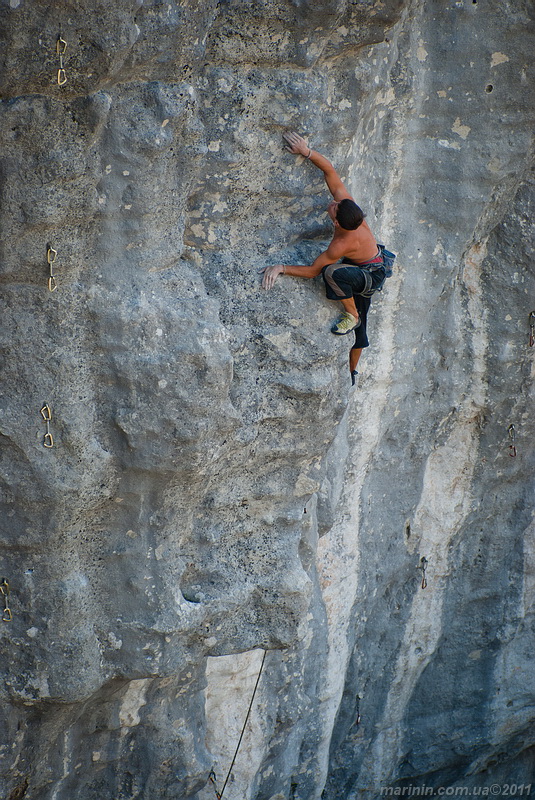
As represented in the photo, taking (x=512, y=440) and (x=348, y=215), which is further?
(x=512, y=440)

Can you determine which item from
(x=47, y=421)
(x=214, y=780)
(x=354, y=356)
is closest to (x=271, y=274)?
(x=354, y=356)

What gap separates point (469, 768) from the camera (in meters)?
6.10

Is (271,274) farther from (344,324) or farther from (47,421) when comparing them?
(47,421)

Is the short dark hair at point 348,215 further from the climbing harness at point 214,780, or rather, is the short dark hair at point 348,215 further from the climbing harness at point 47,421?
the climbing harness at point 214,780

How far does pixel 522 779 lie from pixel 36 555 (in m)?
Result: 4.61

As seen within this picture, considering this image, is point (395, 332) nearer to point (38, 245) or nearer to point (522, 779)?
point (38, 245)

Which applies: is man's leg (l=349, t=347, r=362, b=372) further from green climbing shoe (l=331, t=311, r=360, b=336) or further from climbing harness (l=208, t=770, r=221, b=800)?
climbing harness (l=208, t=770, r=221, b=800)

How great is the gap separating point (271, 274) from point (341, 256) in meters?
0.30

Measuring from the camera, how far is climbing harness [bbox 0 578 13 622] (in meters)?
3.45

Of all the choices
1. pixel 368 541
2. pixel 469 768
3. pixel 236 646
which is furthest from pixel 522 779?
pixel 236 646

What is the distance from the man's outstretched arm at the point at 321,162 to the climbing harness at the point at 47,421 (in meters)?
1.40

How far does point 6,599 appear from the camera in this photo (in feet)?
11.4

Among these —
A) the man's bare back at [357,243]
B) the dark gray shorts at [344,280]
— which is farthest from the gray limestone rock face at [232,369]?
the man's bare back at [357,243]

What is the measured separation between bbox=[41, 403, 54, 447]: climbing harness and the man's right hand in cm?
140
